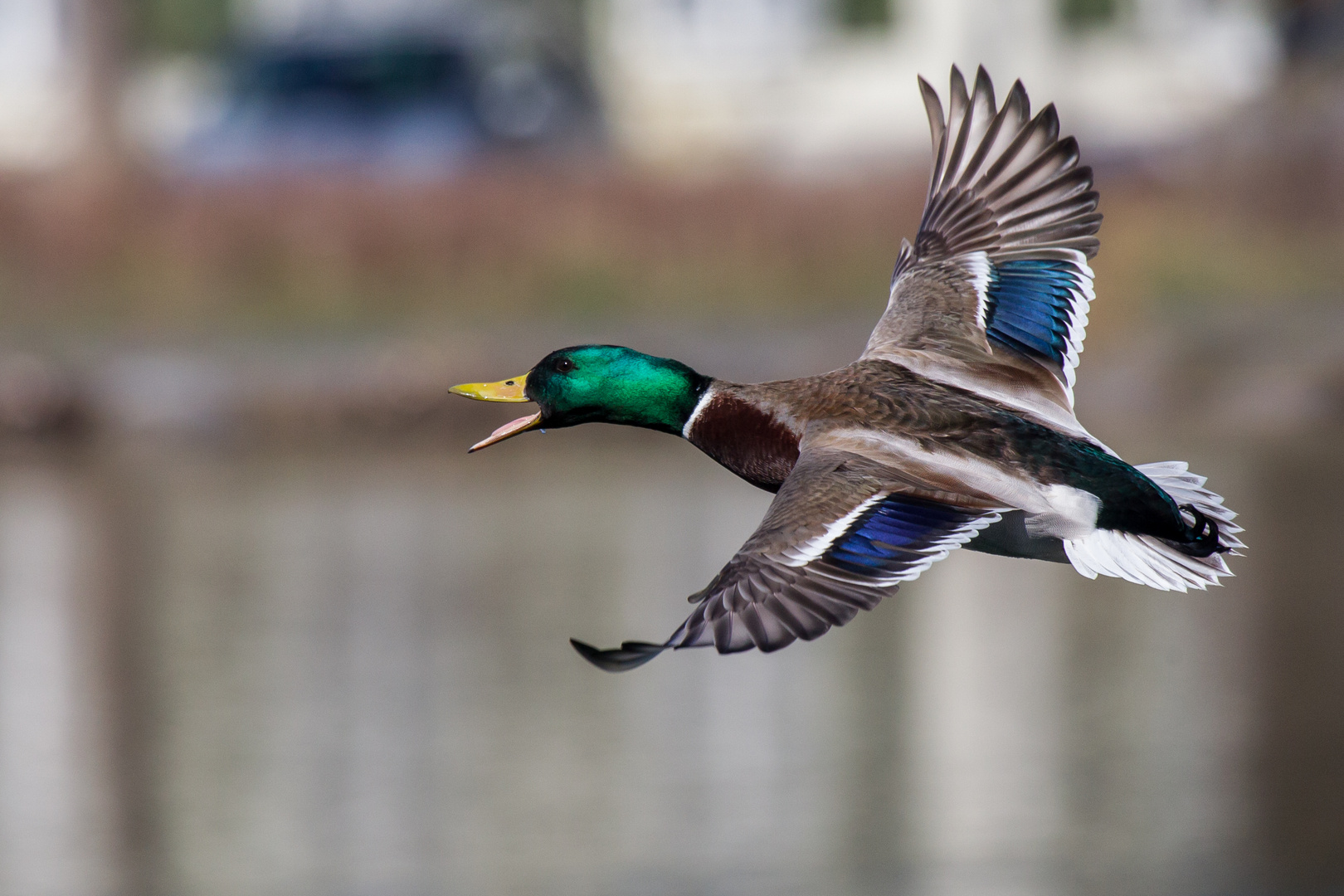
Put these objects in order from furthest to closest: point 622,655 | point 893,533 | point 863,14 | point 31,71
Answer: point 31,71
point 863,14
point 893,533
point 622,655

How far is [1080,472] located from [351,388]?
1368cm

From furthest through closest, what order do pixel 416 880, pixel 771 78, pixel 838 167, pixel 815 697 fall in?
pixel 771 78 < pixel 838 167 < pixel 815 697 < pixel 416 880

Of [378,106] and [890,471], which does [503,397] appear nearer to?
[890,471]

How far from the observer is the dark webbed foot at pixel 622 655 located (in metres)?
2.14

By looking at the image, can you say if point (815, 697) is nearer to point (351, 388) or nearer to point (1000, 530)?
point (351, 388)

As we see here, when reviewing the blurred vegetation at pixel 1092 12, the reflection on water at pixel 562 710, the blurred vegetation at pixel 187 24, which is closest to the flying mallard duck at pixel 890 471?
the reflection on water at pixel 562 710

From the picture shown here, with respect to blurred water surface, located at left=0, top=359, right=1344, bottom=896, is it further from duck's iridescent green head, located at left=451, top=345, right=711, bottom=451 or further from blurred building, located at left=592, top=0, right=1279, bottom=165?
duck's iridescent green head, located at left=451, top=345, right=711, bottom=451

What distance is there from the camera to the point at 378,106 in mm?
18641

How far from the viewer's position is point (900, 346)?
9.34ft

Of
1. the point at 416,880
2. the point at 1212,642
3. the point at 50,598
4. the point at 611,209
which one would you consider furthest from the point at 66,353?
the point at 1212,642

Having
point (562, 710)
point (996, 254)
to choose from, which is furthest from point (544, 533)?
point (996, 254)

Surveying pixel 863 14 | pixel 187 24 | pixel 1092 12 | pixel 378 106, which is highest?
pixel 187 24

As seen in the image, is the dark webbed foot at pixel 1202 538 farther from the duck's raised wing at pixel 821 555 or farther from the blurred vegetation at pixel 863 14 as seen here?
the blurred vegetation at pixel 863 14

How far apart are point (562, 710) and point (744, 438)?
12.3 m
